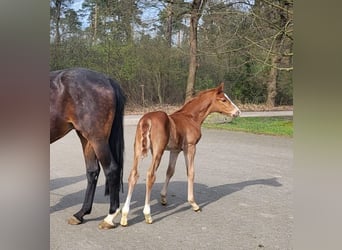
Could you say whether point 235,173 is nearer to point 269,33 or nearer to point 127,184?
point 127,184

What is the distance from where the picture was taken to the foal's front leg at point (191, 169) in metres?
1.23

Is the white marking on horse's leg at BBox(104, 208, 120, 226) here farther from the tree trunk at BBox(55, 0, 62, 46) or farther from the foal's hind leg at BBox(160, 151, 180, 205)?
the tree trunk at BBox(55, 0, 62, 46)

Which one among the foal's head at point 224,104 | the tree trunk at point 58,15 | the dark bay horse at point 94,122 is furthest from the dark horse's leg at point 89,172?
the foal's head at point 224,104

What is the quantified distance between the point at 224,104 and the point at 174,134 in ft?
0.76

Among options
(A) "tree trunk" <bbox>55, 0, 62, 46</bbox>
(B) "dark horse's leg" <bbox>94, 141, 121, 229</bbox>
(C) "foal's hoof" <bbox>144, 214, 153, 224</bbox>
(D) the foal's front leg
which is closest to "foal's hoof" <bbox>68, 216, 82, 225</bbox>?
(B) "dark horse's leg" <bbox>94, 141, 121, 229</bbox>

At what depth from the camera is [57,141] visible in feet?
3.63

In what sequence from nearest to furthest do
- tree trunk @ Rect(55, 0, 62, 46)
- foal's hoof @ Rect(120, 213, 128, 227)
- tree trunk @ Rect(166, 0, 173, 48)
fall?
tree trunk @ Rect(55, 0, 62, 46)
tree trunk @ Rect(166, 0, 173, 48)
foal's hoof @ Rect(120, 213, 128, 227)

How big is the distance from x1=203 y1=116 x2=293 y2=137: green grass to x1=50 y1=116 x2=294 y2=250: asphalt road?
0.10 ft

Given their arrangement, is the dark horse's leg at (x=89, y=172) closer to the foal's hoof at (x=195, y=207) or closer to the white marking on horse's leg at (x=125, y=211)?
the white marking on horse's leg at (x=125, y=211)

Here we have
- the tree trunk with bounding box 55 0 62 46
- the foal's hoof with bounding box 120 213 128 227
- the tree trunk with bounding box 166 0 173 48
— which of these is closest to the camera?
the tree trunk with bounding box 55 0 62 46

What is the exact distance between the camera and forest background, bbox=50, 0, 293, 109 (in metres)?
1.01
